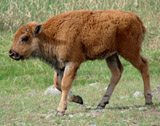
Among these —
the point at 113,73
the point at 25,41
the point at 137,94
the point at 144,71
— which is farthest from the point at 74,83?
the point at 25,41

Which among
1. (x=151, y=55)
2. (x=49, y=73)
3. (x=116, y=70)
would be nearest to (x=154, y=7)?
(x=151, y=55)

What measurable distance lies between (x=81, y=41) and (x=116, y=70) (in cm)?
106

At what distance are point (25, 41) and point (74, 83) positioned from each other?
3993 mm

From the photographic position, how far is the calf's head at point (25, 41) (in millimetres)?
8680

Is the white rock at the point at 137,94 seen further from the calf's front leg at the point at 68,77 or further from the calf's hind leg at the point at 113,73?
the calf's front leg at the point at 68,77

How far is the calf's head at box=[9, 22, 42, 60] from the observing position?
8.68 m

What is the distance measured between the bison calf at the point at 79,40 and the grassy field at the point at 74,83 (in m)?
0.70

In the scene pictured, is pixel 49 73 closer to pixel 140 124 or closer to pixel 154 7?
pixel 154 7

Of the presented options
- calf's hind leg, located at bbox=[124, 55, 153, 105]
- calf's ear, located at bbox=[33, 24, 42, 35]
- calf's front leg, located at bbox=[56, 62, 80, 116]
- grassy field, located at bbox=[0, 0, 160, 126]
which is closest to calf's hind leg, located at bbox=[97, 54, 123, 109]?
grassy field, located at bbox=[0, 0, 160, 126]

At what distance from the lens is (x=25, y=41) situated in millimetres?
8711

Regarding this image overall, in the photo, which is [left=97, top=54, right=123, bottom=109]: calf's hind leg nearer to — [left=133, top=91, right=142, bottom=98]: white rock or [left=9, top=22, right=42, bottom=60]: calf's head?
[left=133, top=91, right=142, bottom=98]: white rock

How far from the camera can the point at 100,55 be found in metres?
8.73

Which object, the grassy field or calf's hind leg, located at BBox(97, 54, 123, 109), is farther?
calf's hind leg, located at BBox(97, 54, 123, 109)

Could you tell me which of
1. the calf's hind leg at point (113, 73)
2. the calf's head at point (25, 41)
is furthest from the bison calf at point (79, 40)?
the calf's hind leg at point (113, 73)
